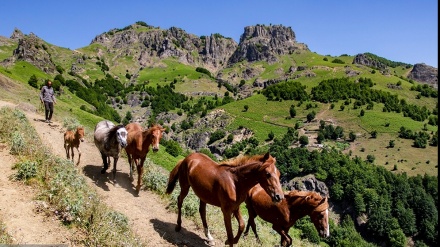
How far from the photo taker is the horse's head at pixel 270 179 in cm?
832

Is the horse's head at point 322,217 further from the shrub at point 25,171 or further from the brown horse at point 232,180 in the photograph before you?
the shrub at point 25,171

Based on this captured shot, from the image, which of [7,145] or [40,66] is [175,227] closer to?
[7,145]

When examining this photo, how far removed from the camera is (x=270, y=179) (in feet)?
28.1

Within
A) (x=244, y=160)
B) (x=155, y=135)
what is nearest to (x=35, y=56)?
(x=155, y=135)

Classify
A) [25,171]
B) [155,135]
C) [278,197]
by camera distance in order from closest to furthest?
[278,197], [25,171], [155,135]

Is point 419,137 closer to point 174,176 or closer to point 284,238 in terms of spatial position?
point 284,238

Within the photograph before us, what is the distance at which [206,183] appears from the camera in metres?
9.97

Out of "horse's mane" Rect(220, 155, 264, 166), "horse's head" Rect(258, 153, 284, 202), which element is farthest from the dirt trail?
"horse's head" Rect(258, 153, 284, 202)

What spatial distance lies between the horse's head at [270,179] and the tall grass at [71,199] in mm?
4024

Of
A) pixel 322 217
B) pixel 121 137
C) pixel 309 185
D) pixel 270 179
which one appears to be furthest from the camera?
pixel 309 185

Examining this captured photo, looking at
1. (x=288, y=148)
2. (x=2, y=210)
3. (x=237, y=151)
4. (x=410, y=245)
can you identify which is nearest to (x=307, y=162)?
(x=288, y=148)

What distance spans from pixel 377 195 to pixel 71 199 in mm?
140155

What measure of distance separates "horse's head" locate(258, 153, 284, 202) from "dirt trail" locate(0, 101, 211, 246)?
→ 3.96 metres

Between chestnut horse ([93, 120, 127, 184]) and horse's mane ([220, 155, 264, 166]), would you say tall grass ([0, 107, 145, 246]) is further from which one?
horse's mane ([220, 155, 264, 166])
